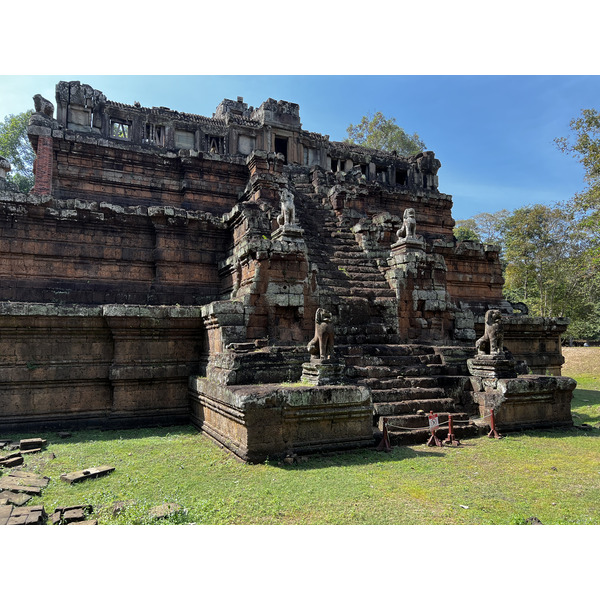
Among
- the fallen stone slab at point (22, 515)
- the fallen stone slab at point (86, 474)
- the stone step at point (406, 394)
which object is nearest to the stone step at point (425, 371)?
the stone step at point (406, 394)

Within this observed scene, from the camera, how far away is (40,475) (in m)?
5.41

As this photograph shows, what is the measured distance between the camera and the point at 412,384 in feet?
26.2

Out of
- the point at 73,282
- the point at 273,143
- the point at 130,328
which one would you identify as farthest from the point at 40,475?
the point at 273,143

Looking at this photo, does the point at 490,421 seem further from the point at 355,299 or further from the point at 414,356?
the point at 355,299

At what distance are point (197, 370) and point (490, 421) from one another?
5576mm

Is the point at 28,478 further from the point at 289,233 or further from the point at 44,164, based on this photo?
the point at 44,164

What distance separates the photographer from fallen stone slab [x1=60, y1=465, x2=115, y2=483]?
516 centimetres

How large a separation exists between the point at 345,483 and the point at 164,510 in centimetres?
201

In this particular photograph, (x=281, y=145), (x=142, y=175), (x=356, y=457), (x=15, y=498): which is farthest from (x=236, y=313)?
(x=281, y=145)

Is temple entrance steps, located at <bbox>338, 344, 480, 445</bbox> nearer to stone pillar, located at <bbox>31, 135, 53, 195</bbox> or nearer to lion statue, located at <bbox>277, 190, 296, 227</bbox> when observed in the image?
lion statue, located at <bbox>277, 190, 296, 227</bbox>

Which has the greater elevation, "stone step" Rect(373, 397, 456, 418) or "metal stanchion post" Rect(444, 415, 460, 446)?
"stone step" Rect(373, 397, 456, 418)

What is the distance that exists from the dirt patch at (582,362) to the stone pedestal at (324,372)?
16802mm

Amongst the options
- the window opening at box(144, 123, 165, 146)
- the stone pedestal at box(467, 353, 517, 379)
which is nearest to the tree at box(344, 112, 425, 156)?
the window opening at box(144, 123, 165, 146)

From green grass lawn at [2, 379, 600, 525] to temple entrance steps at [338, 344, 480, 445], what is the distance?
1.29 feet
